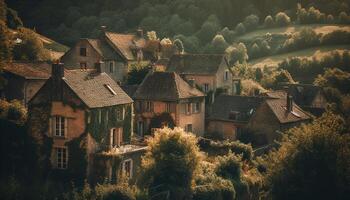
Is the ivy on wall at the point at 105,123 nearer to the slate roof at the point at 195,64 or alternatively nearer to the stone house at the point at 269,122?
the stone house at the point at 269,122

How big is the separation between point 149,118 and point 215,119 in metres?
9.26

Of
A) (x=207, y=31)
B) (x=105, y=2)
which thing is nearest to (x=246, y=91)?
(x=207, y=31)

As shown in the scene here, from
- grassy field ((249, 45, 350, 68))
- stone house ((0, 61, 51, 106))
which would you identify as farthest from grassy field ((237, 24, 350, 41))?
stone house ((0, 61, 51, 106))

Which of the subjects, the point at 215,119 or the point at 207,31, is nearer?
the point at 215,119

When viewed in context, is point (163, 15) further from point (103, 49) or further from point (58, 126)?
point (58, 126)

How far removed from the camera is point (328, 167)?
52375 millimetres

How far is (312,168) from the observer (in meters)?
52.7

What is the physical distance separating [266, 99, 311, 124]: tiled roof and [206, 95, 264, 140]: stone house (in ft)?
6.77

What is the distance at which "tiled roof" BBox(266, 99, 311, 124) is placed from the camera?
226 feet

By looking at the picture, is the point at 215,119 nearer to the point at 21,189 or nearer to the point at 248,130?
the point at 248,130

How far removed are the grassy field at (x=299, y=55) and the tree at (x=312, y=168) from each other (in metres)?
66.7

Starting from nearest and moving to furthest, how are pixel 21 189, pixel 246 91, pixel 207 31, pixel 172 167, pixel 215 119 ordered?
pixel 21 189 → pixel 172 167 → pixel 215 119 → pixel 246 91 → pixel 207 31

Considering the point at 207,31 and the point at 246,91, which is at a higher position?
the point at 207,31

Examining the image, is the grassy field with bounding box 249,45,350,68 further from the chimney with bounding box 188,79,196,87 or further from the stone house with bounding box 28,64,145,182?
the stone house with bounding box 28,64,145,182
